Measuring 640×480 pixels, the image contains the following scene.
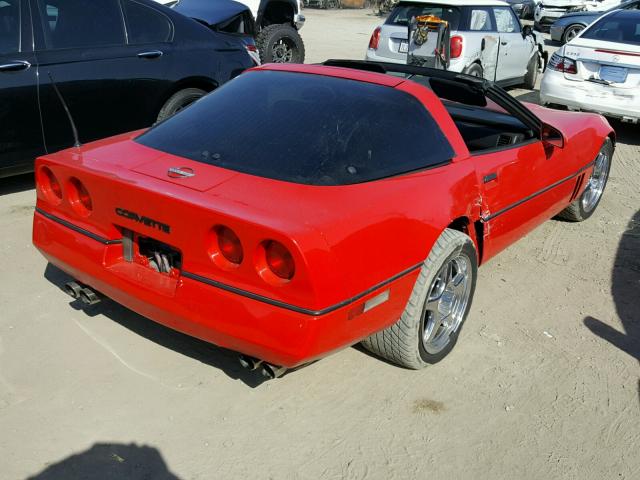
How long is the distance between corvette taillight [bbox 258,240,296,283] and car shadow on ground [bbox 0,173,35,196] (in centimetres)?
367

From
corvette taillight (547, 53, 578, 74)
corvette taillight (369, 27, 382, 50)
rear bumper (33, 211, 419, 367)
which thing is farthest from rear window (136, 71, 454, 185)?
corvette taillight (369, 27, 382, 50)

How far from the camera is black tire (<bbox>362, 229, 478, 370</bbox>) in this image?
310 cm

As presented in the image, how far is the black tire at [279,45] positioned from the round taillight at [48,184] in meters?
6.61

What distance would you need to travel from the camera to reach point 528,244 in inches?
202

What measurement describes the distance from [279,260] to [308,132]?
31.0 inches

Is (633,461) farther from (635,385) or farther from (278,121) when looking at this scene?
(278,121)

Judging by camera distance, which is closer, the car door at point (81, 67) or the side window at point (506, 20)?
the car door at point (81, 67)

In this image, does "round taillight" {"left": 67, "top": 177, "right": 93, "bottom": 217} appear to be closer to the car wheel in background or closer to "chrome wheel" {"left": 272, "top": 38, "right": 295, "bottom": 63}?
"chrome wheel" {"left": 272, "top": 38, "right": 295, "bottom": 63}

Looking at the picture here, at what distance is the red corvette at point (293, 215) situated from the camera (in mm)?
2576

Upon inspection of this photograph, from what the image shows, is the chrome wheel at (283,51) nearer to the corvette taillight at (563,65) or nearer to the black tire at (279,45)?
the black tire at (279,45)

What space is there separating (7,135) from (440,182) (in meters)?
3.30

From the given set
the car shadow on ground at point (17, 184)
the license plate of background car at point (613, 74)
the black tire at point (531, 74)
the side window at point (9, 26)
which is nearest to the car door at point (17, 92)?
the side window at point (9, 26)

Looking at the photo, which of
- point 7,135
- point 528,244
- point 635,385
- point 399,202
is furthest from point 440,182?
point 7,135

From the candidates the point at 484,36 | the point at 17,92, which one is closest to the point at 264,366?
the point at 17,92
